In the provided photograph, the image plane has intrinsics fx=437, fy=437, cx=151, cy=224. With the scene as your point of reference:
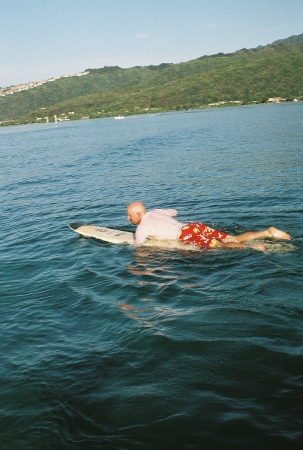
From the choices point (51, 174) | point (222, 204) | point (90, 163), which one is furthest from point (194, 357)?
point (90, 163)

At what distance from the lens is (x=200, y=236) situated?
9852 mm

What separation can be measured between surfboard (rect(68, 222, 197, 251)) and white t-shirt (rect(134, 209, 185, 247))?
25 centimetres

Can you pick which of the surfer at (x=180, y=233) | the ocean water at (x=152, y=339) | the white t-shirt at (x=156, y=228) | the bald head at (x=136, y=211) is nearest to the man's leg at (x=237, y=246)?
the surfer at (x=180, y=233)

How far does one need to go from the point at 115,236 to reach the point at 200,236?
3.06 meters

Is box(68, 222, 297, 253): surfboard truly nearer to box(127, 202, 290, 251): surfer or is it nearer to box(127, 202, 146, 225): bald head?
box(127, 202, 290, 251): surfer

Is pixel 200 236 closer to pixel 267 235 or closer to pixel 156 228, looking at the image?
pixel 156 228

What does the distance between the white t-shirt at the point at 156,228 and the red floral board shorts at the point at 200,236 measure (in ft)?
0.54

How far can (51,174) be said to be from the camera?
28500 mm

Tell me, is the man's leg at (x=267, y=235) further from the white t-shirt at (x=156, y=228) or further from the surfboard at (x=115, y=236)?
the white t-shirt at (x=156, y=228)

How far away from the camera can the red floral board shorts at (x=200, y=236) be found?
982 centimetres

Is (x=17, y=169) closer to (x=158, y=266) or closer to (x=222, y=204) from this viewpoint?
(x=222, y=204)

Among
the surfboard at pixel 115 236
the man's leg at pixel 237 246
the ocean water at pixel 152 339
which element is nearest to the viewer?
the ocean water at pixel 152 339

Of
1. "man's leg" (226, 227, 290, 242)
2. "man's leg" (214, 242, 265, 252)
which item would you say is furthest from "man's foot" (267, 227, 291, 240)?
"man's leg" (214, 242, 265, 252)

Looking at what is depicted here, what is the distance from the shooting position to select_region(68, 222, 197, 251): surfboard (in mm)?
10172
